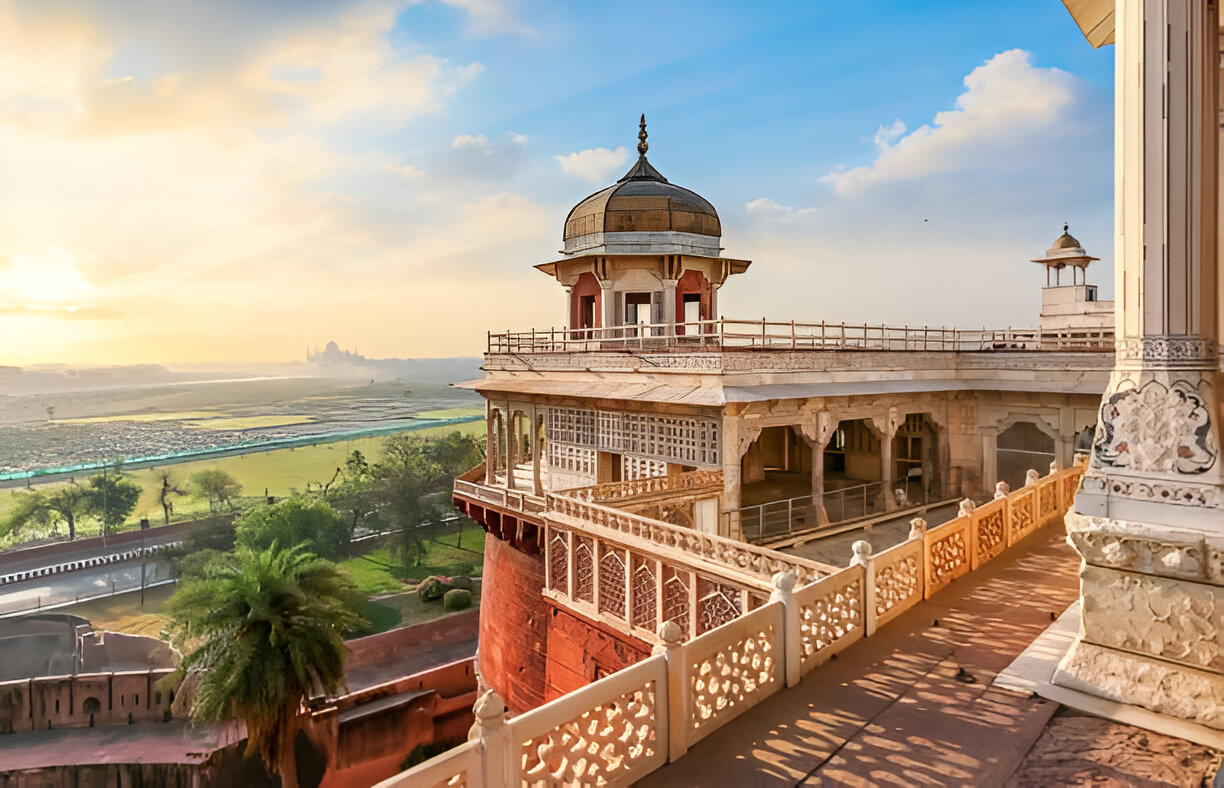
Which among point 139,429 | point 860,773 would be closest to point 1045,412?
point 860,773

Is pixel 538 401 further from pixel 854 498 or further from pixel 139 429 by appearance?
pixel 139 429

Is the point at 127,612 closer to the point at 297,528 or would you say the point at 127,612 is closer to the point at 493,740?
the point at 297,528

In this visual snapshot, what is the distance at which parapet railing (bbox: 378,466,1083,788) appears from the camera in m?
3.46

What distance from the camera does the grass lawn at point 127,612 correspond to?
4069cm

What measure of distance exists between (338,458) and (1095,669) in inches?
3548

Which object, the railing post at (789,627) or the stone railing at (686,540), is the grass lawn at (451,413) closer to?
the stone railing at (686,540)

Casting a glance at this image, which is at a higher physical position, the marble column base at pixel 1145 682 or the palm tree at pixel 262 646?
the marble column base at pixel 1145 682

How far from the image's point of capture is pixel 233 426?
8981cm

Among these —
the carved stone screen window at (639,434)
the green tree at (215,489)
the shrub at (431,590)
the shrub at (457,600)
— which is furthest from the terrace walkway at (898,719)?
the green tree at (215,489)

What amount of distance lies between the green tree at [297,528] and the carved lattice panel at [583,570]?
114ft

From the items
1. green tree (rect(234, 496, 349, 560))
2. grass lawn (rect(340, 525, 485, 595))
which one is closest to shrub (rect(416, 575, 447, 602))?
grass lawn (rect(340, 525, 485, 595))

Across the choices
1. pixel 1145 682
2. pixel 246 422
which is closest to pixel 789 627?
pixel 1145 682

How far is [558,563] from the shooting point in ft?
44.1

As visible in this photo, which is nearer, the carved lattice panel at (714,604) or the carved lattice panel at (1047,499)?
the carved lattice panel at (714,604)
